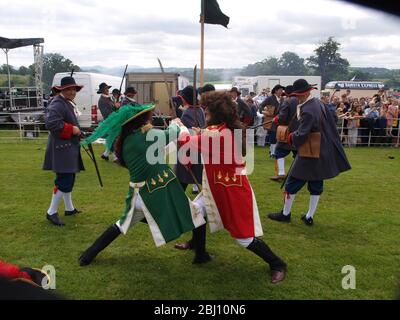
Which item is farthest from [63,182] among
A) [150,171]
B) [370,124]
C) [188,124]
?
[370,124]

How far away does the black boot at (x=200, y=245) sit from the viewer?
4266mm

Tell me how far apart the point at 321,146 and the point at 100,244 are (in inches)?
120

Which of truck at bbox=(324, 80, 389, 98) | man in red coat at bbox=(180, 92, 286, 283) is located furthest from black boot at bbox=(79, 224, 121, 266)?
truck at bbox=(324, 80, 389, 98)

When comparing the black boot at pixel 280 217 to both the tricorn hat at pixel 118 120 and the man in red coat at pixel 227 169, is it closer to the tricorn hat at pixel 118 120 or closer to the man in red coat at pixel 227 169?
the man in red coat at pixel 227 169

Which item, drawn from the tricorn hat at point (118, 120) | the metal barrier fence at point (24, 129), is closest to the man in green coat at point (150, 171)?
the tricorn hat at point (118, 120)

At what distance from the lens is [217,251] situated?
4688 millimetres

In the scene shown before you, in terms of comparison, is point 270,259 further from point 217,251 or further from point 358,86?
point 358,86

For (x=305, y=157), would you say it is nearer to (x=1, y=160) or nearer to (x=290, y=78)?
(x=1, y=160)

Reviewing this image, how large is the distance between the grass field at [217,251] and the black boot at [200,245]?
93 mm

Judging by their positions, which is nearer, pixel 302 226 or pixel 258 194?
pixel 302 226

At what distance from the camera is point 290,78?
23484mm

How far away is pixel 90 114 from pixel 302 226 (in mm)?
14441

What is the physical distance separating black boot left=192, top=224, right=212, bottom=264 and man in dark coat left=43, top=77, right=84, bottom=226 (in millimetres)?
2077
